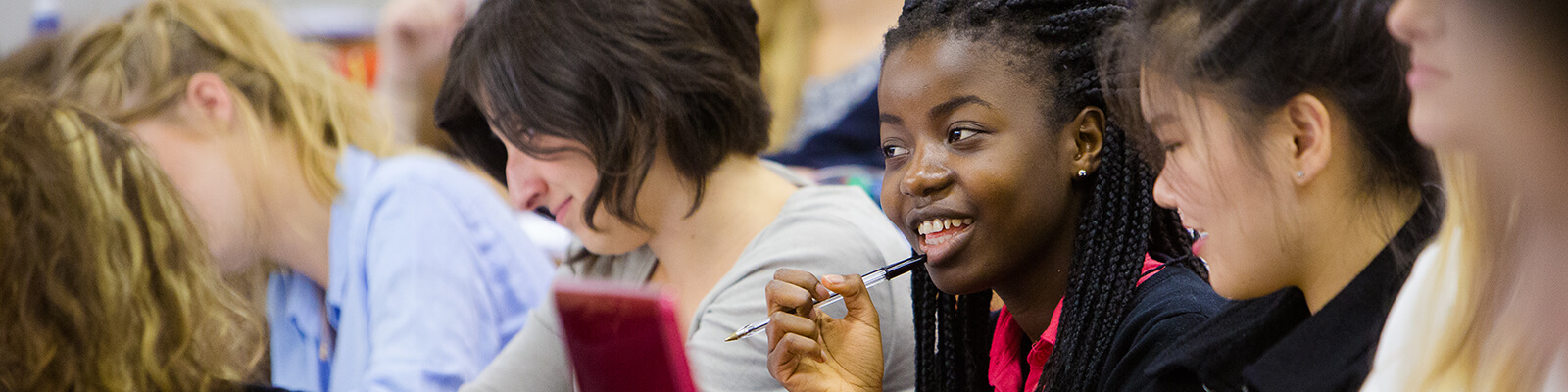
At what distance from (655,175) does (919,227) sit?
449 mm

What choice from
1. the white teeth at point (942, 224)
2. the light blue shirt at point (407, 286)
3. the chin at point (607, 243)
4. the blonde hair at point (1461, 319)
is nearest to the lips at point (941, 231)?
the white teeth at point (942, 224)

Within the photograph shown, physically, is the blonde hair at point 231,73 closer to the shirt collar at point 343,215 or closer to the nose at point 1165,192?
the shirt collar at point 343,215

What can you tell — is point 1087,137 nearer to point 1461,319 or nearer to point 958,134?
point 958,134

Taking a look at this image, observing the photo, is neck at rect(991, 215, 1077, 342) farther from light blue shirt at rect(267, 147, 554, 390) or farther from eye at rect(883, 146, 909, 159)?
light blue shirt at rect(267, 147, 554, 390)

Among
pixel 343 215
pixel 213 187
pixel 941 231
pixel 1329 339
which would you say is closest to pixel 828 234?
pixel 941 231

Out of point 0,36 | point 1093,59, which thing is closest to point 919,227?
point 1093,59

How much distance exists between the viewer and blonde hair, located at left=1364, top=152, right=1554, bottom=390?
0.66m

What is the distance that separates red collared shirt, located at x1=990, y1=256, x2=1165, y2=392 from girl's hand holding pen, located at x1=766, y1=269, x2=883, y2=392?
104 millimetres

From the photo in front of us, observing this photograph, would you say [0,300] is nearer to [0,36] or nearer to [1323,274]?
[1323,274]

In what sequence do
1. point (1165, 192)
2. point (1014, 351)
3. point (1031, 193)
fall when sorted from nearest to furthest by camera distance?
point (1165, 192)
point (1031, 193)
point (1014, 351)

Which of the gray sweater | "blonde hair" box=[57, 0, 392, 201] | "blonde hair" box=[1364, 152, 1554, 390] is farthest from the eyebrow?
"blonde hair" box=[57, 0, 392, 201]

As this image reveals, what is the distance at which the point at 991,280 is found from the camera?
1078mm

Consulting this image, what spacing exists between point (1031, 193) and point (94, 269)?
2.45 ft

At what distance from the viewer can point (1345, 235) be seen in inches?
32.1
